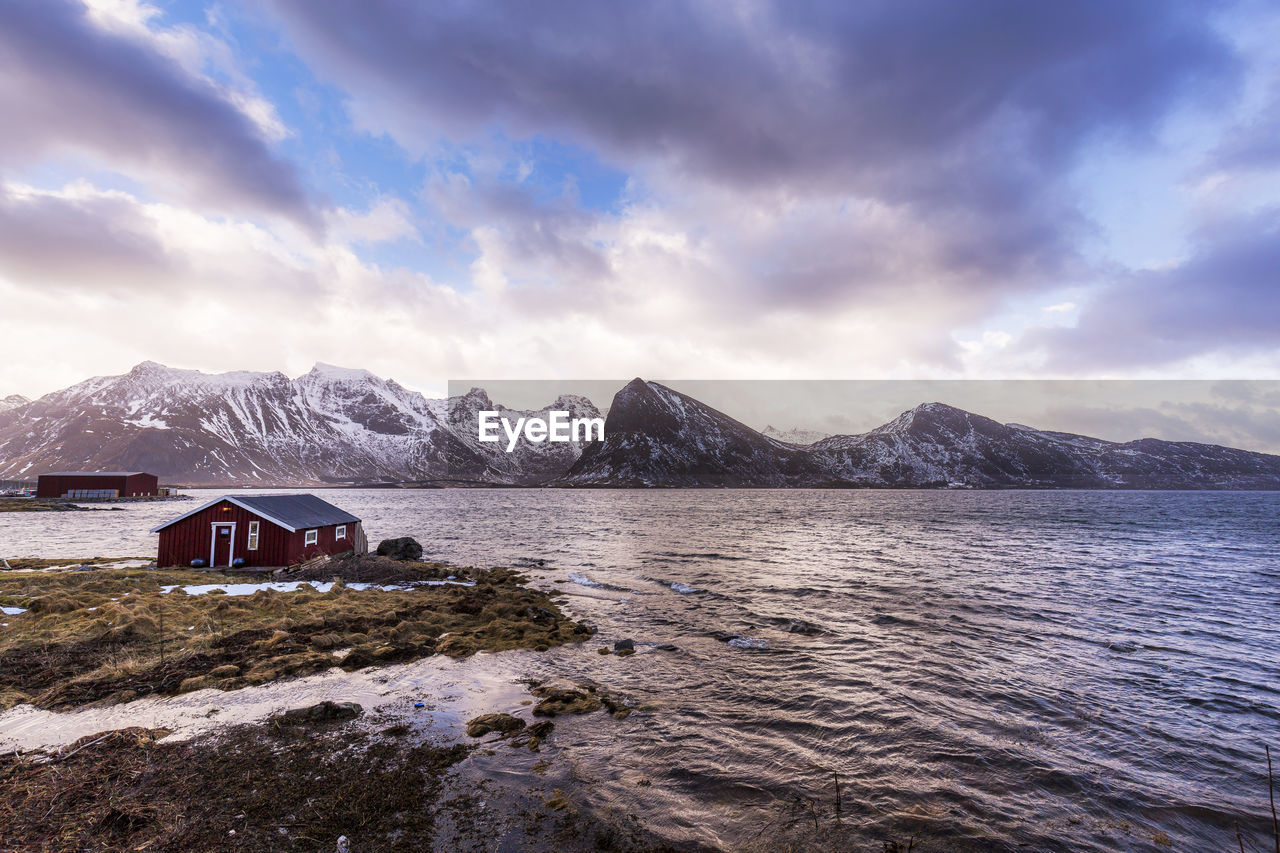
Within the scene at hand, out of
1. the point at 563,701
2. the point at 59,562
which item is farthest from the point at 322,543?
the point at 563,701

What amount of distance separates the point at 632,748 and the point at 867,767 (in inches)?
238

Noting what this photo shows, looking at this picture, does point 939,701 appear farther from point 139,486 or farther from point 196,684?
point 139,486

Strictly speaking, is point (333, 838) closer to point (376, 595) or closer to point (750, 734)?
point (750, 734)

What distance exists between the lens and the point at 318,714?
14484 mm

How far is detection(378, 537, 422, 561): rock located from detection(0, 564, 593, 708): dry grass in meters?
14.3

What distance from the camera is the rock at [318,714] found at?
1422 cm

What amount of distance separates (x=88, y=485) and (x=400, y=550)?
16459 cm

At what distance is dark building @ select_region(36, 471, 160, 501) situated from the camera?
142m

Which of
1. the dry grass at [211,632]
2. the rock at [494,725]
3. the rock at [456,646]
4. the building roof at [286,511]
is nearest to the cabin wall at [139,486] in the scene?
the building roof at [286,511]

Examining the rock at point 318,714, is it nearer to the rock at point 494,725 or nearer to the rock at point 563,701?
the rock at point 494,725

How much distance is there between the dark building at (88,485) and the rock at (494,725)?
7654 inches

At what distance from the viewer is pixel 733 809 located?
1155 centimetres

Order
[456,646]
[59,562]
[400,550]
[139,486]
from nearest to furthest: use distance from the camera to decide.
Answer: [456,646] < [59,562] < [400,550] < [139,486]

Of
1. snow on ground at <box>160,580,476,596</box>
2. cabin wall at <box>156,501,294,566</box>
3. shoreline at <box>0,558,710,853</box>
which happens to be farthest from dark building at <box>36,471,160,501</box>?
shoreline at <box>0,558,710,853</box>
